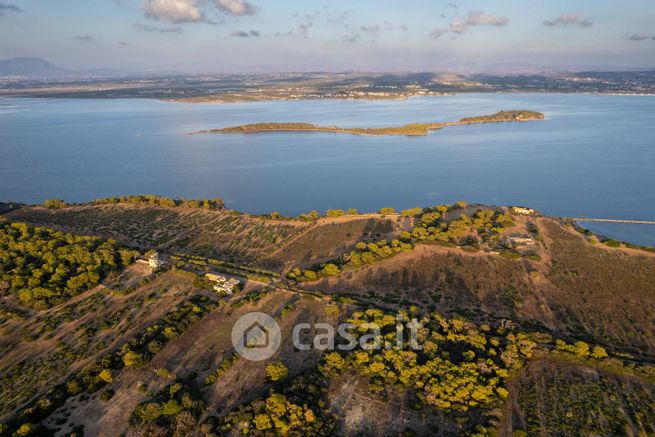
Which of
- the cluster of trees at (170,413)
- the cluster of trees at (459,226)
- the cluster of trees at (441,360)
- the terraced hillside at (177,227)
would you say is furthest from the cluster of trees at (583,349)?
the terraced hillside at (177,227)

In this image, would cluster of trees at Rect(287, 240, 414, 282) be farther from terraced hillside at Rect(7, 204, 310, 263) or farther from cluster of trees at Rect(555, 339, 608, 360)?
cluster of trees at Rect(555, 339, 608, 360)

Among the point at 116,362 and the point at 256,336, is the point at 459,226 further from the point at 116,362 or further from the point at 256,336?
the point at 116,362

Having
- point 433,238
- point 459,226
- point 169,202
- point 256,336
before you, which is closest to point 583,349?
point 433,238

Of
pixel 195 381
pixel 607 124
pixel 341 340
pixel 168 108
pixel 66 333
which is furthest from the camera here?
pixel 168 108

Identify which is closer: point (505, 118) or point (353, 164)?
point (353, 164)

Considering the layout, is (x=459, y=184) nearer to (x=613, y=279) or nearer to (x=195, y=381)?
(x=613, y=279)

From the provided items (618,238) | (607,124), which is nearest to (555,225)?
(618,238)
